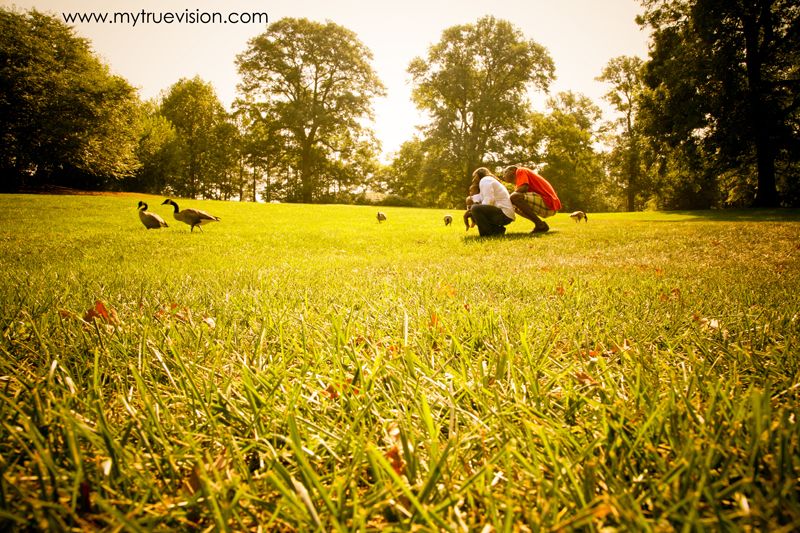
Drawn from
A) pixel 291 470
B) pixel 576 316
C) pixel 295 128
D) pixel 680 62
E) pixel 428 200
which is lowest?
pixel 291 470

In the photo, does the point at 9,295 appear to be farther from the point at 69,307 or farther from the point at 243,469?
the point at 243,469

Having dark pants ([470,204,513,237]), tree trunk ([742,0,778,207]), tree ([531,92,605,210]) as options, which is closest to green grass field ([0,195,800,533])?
dark pants ([470,204,513,237])

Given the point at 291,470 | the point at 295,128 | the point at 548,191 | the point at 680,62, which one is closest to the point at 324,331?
the point at 291,470

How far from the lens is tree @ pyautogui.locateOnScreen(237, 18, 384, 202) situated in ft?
136

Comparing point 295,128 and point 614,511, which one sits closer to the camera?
point 614,511

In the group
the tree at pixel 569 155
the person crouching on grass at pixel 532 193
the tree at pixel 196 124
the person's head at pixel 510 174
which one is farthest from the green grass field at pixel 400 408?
the tree at pixel 196 124

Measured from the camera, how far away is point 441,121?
132 ft

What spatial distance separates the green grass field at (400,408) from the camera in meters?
0.64

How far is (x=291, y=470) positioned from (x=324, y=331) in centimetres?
87

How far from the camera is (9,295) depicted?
7.10 feet

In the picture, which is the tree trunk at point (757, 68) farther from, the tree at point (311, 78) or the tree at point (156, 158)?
the tree at point (156, 158)

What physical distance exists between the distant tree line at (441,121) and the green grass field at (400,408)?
957 inches

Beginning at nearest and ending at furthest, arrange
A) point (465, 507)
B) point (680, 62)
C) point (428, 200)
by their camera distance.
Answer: point (465, 507) < point (680, 62) < point (428, 200)

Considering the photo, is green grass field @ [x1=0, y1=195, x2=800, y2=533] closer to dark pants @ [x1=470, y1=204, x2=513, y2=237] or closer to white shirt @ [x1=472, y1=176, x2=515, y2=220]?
dark pants @ [x1=470, y1=204, x2=513, y2=237]
